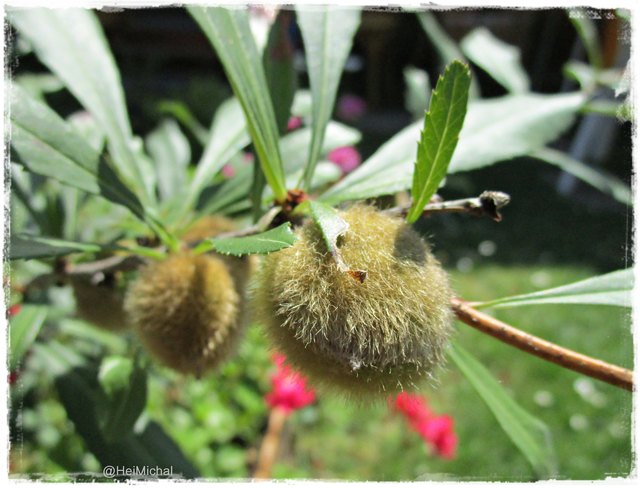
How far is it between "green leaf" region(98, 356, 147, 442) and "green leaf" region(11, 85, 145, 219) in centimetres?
21

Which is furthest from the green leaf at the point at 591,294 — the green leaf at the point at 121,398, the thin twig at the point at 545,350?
the green leaf at the point at 121,398

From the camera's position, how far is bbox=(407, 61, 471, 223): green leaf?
0.48 metres

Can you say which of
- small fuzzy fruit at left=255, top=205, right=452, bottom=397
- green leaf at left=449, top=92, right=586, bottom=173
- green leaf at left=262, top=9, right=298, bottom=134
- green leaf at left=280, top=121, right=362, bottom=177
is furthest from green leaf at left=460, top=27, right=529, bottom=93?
small fuzzy fruit at left=255, top=205, right=452, bottom=397

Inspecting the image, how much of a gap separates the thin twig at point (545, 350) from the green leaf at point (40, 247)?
1.49 feet

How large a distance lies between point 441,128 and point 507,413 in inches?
14.6

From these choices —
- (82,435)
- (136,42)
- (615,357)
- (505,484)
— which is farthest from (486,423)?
(136,42)

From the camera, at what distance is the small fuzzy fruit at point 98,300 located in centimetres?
89

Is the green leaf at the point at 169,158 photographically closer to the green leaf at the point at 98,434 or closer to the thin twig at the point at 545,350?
the green leaf at the point at 98,434

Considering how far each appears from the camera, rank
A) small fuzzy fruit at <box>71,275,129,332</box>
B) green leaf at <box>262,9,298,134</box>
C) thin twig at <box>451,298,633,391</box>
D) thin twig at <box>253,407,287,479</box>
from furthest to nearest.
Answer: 1. thin twig at <box>253,407,287,479</box>
2. small fuzzy fruit at <box>71,275,129,332</box>
3. green leaf at <box>262,9,298,134</box>
4. thin twig at <box>451,298,633,391</box>

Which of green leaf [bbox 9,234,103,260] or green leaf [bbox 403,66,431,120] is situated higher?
green leaf [bbox 403,66,431,120]

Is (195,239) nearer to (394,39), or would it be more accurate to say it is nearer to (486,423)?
(486,423)

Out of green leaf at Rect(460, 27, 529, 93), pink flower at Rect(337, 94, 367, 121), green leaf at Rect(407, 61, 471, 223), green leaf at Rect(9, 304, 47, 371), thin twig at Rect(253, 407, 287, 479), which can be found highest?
pink flower at Rect(337, 94, 367, 121)

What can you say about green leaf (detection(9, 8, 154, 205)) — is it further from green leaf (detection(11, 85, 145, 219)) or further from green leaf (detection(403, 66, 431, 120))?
green leaf (detection(403, 66, 431, 120))

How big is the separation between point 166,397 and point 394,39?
290 centimetres
